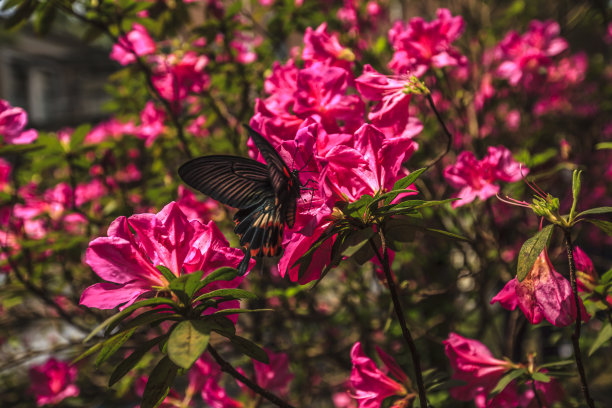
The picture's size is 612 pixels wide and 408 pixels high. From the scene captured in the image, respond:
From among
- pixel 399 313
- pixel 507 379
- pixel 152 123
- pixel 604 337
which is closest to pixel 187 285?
pixel 399 313

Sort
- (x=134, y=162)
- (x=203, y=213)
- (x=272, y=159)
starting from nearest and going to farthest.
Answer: (x=272, y=159)
(x=203, y=213)
(x=134, y=162)

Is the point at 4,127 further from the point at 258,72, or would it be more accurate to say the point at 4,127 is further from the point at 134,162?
the point at 134,162

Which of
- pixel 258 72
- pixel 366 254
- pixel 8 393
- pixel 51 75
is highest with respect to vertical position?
pixel 366 254

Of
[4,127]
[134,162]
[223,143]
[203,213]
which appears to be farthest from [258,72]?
[134,162]

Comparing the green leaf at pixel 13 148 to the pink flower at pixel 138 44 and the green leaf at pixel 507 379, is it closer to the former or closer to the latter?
the pink flower at pixel 138 44

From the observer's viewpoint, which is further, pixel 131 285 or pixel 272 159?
pixel 131 285

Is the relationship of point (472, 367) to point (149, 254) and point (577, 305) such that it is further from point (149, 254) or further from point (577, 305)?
point (149, 254)

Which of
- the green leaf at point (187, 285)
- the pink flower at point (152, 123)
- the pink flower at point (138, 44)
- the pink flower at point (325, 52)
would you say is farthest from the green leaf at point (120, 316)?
the pink flower at point (152, 123)
